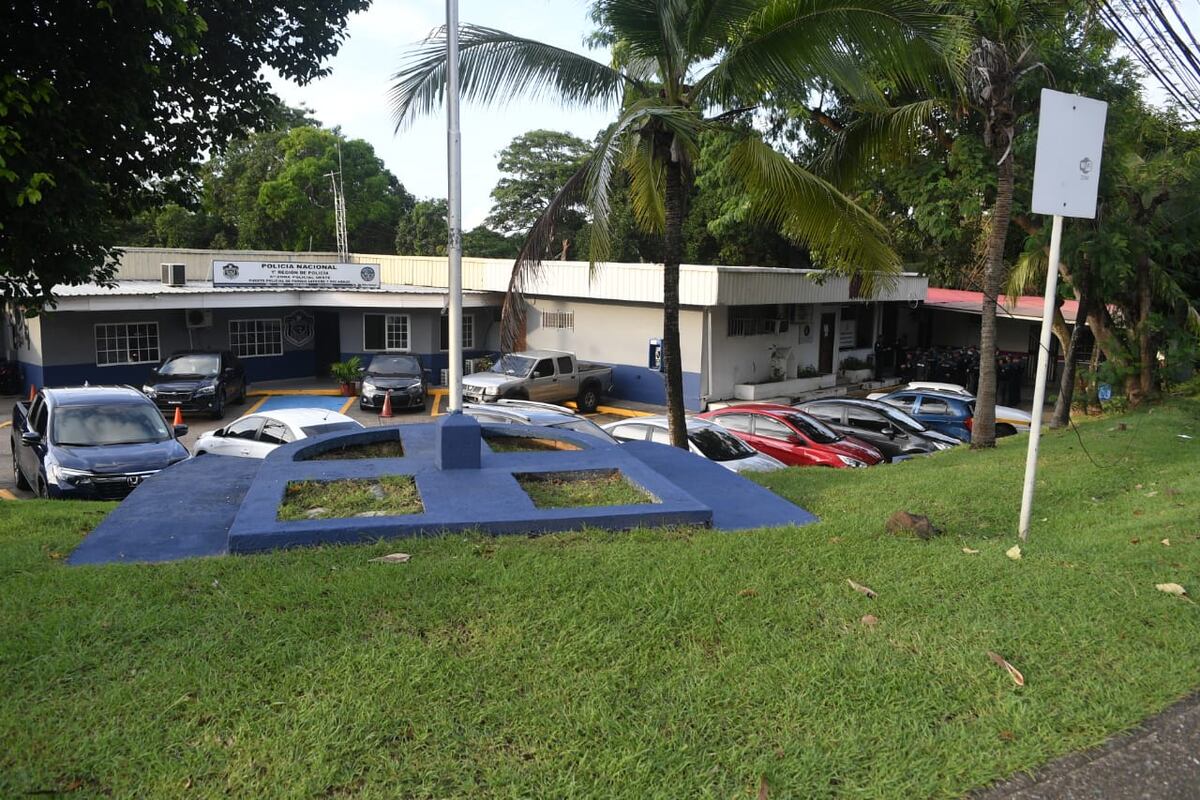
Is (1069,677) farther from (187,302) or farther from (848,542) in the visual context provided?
(187,302)

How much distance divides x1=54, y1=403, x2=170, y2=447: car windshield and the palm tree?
19.2 feet

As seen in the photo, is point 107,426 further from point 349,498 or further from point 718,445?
point 718,445

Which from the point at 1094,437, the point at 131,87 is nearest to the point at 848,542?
the point at 131,87

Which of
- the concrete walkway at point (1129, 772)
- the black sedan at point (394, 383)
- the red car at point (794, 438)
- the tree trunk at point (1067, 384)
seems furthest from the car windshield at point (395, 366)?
the concrete walkway at point (1129, 772)

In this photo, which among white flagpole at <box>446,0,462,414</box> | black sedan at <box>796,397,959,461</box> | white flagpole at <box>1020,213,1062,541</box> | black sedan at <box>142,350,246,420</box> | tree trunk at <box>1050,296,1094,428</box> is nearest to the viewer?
white flagpole at <box>1020,213,1062,541</box>

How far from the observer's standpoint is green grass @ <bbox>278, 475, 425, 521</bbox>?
7.74m

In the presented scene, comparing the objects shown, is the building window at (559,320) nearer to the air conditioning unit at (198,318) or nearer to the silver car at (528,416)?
the air conditioning unit at (198,318)

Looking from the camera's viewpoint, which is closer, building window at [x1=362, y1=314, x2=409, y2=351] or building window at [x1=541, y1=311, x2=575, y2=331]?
building window at [x1=541, y1=311, x2=575, y2=331]

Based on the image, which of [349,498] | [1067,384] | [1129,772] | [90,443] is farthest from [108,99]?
[1067,384]

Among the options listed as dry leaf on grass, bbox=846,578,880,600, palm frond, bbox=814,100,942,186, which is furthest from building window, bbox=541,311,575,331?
dry leaf on grass, bbox=846,578,880,600

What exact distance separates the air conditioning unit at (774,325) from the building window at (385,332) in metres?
10.7

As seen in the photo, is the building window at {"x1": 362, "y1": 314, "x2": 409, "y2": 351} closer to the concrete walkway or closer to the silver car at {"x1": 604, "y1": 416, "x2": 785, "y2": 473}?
the silver car at {"x1": 604, "y1": 416, "x2": 785, "y2": 473}

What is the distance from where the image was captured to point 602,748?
406cm

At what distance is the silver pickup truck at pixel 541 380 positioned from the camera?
2303cm
